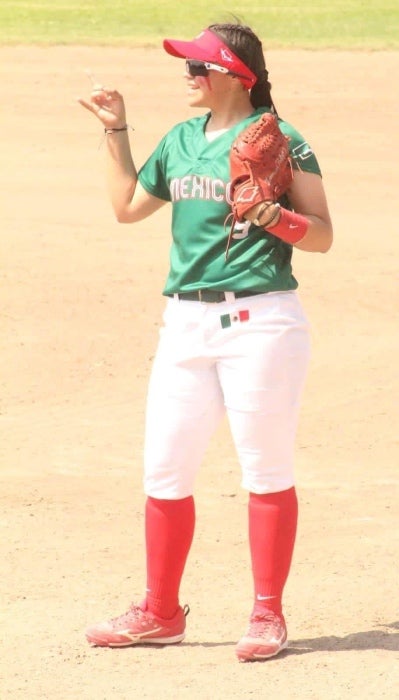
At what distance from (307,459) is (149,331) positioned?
99.4 inches

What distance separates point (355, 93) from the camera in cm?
1794

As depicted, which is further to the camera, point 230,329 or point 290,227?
point 230,329

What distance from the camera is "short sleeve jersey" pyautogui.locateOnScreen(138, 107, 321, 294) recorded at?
5.07 meters

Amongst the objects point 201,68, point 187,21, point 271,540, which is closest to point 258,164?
point 201,68

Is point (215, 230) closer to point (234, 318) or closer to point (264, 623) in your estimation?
point (234, 318)

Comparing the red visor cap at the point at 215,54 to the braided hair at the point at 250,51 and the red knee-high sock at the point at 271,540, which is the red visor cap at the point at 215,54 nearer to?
the braided hair at the point at 250,51

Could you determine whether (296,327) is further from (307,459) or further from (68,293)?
(68,293)

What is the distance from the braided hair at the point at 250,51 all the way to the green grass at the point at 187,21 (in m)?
15.2

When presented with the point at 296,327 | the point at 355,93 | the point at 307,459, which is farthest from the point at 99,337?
the point at 355,93

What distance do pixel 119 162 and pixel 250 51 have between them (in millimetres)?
574

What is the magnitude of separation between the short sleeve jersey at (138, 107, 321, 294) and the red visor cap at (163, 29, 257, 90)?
137 millimetres

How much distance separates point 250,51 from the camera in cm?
514

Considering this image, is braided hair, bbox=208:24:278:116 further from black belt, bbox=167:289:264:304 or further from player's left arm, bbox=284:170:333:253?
black belt, bbox=167:289:264:304

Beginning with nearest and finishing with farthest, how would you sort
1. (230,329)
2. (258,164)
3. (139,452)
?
(258,164), (230,329), (139,452)
